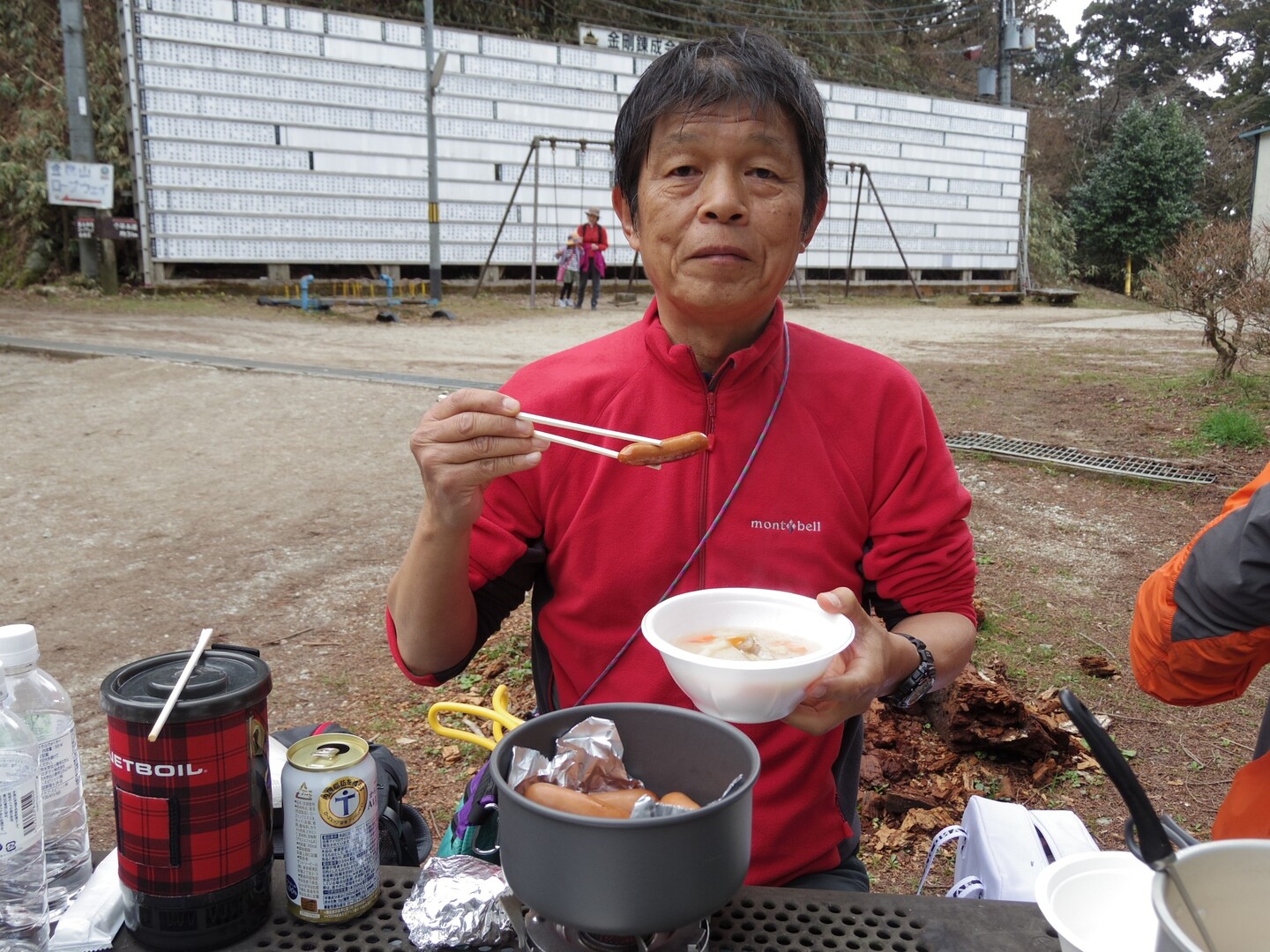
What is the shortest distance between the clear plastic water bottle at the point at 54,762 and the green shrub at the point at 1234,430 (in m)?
7.45

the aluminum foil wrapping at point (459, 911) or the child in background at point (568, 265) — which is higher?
the child in background at point (568, 265)

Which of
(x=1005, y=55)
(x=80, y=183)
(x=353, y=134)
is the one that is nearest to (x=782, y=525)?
(x=80, y=183)

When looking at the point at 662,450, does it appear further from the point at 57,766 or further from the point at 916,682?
the point at 57,766

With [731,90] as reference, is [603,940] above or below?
below

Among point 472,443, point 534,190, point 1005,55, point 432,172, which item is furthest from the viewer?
point 1005,55

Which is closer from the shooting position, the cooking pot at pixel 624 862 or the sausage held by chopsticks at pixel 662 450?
the cooking pot at pixel 624 862

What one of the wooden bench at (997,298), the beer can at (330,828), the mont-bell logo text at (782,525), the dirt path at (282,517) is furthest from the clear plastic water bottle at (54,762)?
the wooden bench at (997,298)

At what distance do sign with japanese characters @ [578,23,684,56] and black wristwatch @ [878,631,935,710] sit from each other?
65.3ft

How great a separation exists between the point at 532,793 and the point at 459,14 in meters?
23.2

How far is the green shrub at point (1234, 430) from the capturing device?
22.9 feet

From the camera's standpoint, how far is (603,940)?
1051mm

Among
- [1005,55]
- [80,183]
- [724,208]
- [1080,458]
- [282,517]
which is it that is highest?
[1005,55]

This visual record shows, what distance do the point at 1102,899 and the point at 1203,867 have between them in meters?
0.27

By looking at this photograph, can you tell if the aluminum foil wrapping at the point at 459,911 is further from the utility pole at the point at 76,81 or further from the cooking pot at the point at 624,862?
the utility pole at the point at 76,81
